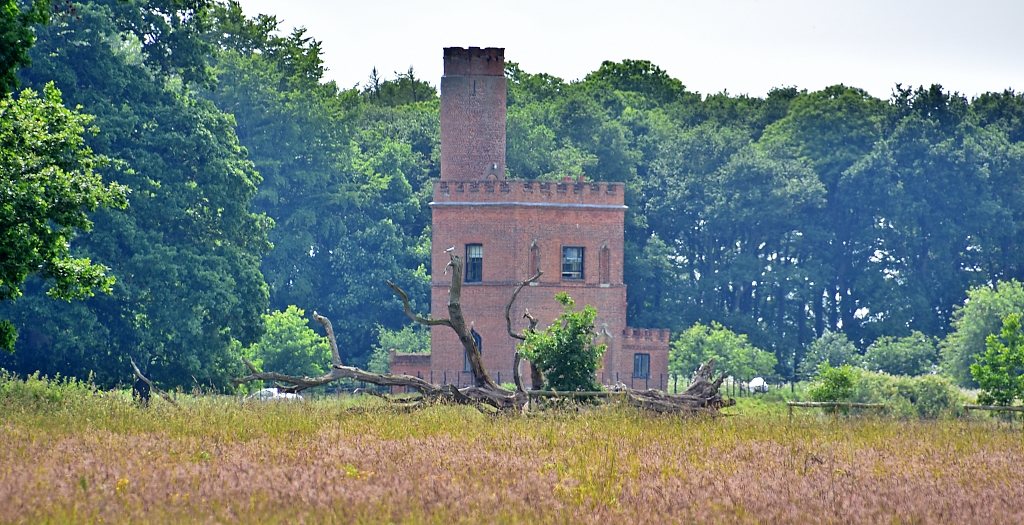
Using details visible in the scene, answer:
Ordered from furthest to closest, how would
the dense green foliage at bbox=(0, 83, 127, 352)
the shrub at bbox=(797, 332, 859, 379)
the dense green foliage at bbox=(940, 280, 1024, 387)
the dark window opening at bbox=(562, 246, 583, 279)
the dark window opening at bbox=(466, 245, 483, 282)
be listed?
1. the shrub at bbox=(797, 332, 859, 379)
2. the dense green foliage at bbox=(940, 280, 1024, 387)
3. the dark window opening at bbox=(562, 246, 583, 279)
4. the dark window opening at bbox=(466, 245, 483, 282)
5. the dense green foliage at bbox=(0, 83, 127, 352)

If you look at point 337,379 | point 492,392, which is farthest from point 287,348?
point 492,392

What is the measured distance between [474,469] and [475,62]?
4104 centimetres

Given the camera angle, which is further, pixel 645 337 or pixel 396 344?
pixel 396 344

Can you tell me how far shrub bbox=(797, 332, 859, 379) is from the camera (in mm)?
57688

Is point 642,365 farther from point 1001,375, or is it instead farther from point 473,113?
point 1001,375

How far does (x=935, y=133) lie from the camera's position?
2645 inches

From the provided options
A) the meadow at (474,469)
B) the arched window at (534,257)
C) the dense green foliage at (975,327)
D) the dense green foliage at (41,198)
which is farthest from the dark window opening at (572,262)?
the meadow at (474,469)

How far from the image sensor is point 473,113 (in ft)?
175

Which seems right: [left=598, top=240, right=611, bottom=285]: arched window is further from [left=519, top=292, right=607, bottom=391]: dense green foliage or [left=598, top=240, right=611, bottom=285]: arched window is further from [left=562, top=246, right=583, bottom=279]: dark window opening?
[left=519, top=292, right=607, bottom=391]: dense green foliage

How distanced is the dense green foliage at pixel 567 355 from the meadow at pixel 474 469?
6025 mm

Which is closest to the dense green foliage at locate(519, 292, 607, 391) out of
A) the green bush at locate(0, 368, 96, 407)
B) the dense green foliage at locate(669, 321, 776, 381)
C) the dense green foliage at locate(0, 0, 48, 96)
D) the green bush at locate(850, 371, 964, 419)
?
the green bush at locate(0, 368, 96, 407)

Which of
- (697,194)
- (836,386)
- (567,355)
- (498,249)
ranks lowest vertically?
(836,386)

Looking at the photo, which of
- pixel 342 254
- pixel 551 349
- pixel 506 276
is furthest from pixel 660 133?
pixel 551 349

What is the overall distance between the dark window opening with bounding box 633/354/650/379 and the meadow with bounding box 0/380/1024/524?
3462cm
